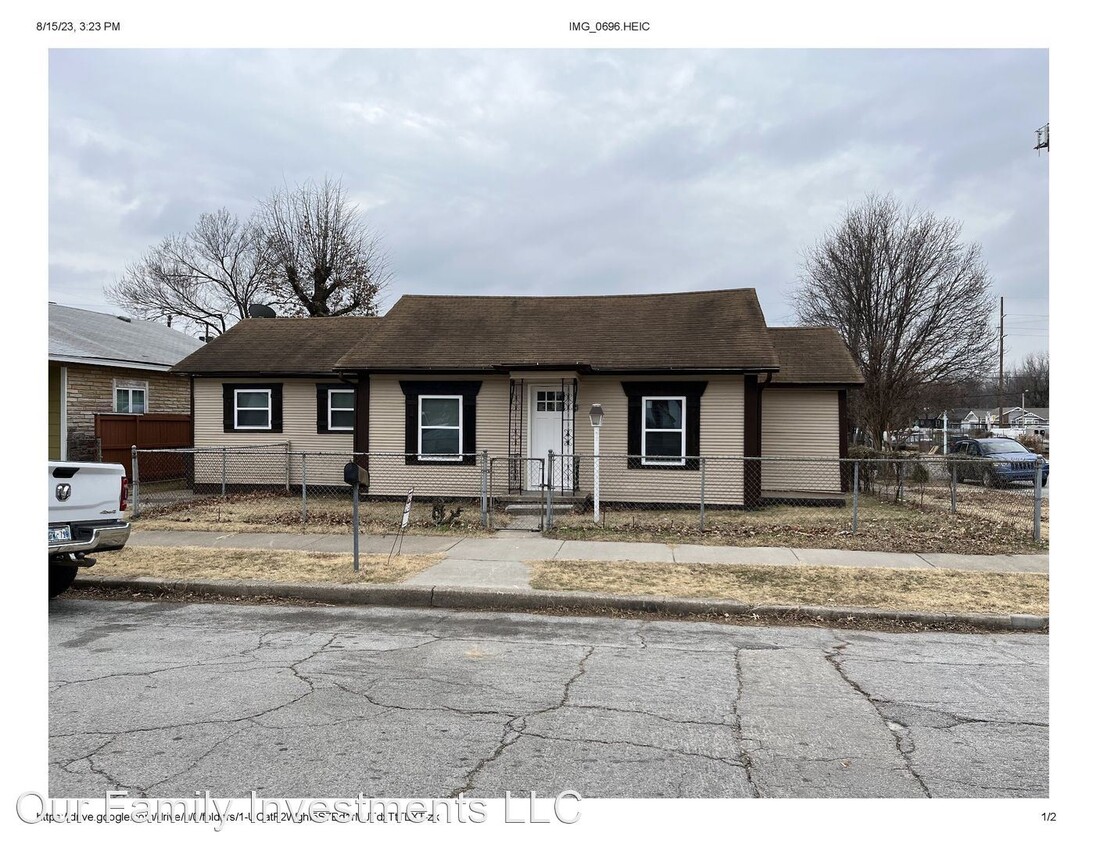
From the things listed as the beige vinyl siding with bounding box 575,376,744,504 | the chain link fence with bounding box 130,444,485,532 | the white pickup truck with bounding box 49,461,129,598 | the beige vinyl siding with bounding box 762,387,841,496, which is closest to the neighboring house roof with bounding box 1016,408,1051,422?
the beige vinyl siding with bounding box 762,387,841,496

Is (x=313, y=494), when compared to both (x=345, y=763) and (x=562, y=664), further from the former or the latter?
(x=345, y=763)

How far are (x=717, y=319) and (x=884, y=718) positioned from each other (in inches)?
499

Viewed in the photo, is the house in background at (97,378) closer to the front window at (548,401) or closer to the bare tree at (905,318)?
the front window at (548,401)

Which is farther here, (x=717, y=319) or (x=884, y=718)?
(x=717, y=319)

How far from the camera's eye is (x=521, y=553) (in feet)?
31.9

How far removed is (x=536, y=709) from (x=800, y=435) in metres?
14.2

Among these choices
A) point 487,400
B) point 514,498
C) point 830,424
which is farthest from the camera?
point 830,424

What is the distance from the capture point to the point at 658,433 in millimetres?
15172

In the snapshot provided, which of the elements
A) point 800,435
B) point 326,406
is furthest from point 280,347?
point 800,435

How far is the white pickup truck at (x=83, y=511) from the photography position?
6.54 m

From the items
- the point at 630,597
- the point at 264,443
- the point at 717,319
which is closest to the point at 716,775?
the point at 630,597

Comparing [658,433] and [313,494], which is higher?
[658,433]

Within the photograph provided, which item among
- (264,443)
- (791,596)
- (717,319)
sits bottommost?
(791,596)

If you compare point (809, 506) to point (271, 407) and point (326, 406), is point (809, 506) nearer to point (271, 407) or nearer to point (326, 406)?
point (326, 406)
